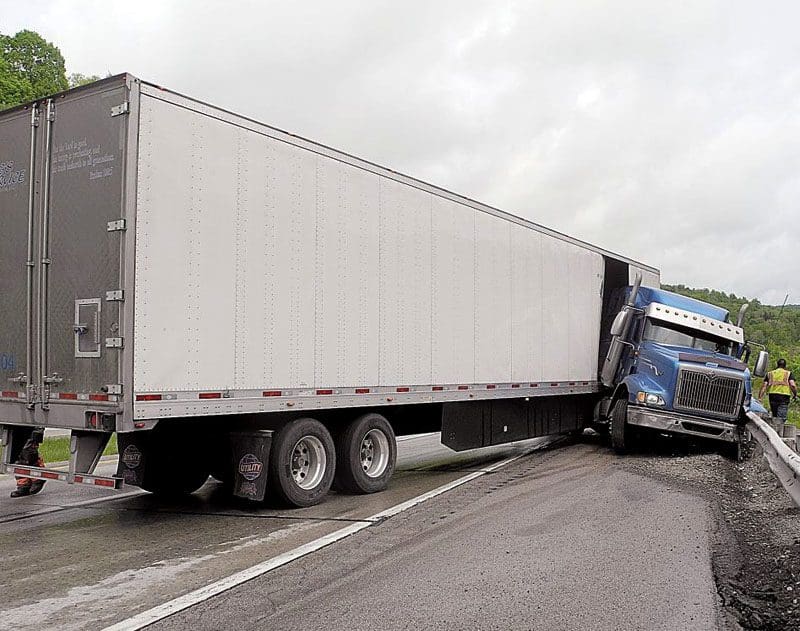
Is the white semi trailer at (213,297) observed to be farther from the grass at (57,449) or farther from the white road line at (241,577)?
the grass at (57,449)

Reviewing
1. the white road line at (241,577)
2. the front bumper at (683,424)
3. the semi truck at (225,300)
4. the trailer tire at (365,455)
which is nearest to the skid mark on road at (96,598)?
the white road line at (241,577)

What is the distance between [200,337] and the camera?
8.22 meters

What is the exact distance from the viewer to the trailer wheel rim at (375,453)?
1083 centimetres

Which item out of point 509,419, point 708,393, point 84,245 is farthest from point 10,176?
point 708,393

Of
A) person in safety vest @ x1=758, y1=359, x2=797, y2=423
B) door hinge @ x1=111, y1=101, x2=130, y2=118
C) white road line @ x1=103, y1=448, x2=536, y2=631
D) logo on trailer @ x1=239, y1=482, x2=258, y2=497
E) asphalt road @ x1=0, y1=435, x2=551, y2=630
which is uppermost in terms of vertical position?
door hinge @ x1=111, y1=101, x2=130, y2=118

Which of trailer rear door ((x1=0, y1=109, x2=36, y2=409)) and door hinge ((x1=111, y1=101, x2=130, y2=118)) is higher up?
door hinge ((x1=111, y1=101, x2=130, y2=118))

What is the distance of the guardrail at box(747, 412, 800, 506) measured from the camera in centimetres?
794

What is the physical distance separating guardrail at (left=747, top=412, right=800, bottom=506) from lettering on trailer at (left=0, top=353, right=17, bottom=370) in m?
7.48

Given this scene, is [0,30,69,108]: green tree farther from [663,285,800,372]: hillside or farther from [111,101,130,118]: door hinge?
[111,101,130,118]: door hinge

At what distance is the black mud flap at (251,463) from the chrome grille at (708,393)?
8.26 metres

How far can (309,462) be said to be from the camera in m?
9.91

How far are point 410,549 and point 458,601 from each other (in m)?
1.59

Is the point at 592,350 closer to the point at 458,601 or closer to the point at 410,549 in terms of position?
the point at 410,549

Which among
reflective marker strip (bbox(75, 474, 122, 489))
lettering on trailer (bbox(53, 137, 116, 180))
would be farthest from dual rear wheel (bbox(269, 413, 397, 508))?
lettering on trailer (bbox(53, 137, 116, 180))
